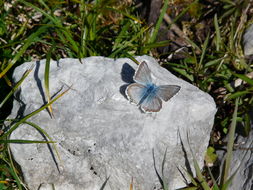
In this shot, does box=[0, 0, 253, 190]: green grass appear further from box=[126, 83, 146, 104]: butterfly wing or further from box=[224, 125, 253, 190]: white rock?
box=[126, 83, 146, 104]: butterfly wing

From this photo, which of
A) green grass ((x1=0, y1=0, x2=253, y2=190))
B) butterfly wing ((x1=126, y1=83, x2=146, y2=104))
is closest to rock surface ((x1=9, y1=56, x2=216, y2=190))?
butterfly wing ((x1=126, y1=83, x2=146, y2=104))

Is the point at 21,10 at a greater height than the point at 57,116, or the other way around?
the point at 21,10

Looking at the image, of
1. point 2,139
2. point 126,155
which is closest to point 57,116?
point 2,139

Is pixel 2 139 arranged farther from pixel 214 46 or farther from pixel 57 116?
pixel 214 46

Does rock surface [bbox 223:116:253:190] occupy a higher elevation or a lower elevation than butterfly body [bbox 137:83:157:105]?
lower

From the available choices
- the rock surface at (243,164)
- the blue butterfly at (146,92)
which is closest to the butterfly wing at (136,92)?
the blue butterfly at (146,92)

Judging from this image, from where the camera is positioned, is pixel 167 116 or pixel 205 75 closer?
pixel 167 116

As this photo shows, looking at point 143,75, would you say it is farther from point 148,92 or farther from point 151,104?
point 151,104
